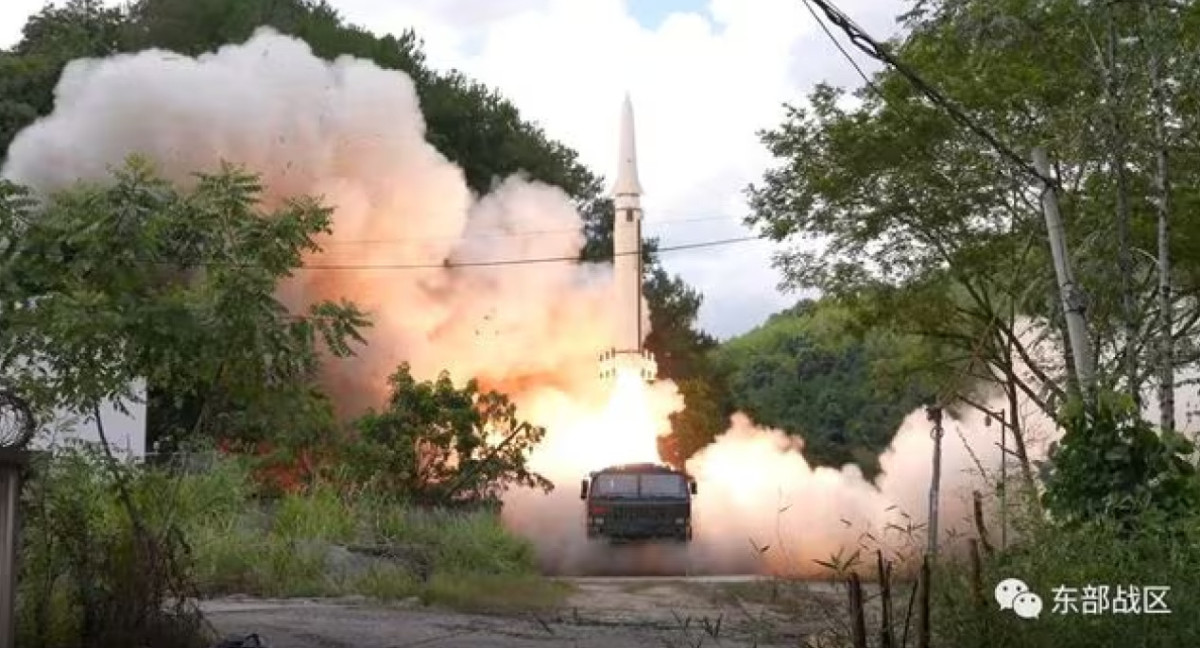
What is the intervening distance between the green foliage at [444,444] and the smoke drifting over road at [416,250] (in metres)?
1.72

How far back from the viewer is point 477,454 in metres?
32.8

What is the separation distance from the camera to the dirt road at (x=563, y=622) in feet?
45.6

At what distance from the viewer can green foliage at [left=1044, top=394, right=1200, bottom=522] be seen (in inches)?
400

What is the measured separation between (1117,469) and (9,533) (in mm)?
8117

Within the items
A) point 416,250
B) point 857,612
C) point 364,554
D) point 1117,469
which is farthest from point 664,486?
point 857,612

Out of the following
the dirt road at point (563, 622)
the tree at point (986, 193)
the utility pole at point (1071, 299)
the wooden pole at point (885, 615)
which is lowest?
the dirt road at point (563, 622)

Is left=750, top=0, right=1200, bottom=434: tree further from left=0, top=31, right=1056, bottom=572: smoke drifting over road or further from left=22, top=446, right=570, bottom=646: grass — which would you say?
left=0, top=31, right=1056, bottom=572: smoke drifting over road

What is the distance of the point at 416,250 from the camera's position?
4191 cm

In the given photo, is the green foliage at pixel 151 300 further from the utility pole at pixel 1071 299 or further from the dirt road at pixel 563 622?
the utility pole at pixel 1071 299

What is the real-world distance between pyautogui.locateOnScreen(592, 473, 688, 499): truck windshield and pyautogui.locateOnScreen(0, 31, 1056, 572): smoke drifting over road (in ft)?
11.6

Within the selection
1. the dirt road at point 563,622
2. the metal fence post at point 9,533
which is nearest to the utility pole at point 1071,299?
the dirt road at point 563,622

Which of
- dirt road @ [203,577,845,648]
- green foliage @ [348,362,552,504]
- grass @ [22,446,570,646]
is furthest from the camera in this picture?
green foliage @ [348,362,552,504]

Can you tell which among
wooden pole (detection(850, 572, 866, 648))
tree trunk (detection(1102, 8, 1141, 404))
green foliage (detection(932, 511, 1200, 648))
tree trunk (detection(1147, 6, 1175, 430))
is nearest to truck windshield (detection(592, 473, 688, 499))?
tree trunk (detection(1102, 8, 1141, 404))

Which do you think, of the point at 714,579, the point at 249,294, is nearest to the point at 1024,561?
the point at 249,294
